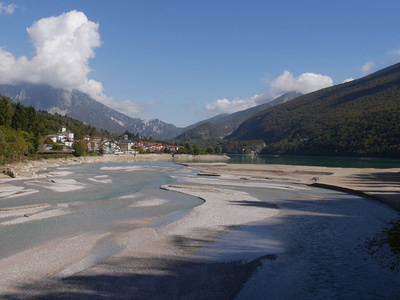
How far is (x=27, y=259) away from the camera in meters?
13.3

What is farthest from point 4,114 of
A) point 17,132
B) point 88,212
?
point 88,212

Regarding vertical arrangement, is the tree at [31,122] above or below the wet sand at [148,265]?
above

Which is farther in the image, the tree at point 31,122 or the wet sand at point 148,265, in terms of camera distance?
the tree at point 31,122

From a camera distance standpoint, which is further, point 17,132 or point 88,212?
point 17,132

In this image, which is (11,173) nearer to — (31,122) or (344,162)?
(31,122)

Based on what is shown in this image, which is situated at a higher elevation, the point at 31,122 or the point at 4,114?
the point at 4,114

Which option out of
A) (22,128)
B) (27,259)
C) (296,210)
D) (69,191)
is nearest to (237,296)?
(27,259)

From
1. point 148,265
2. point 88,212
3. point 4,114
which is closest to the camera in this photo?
point 148,265

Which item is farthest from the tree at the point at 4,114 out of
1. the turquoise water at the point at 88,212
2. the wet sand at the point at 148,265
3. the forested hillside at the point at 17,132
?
the wet sand at the point at 148,265

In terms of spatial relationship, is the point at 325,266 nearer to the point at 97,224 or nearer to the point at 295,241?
the point at 295,241

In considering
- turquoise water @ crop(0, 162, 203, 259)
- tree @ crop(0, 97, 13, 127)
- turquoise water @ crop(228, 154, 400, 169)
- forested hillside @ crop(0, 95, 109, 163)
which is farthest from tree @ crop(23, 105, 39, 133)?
turquoise water @ crop(228, 154, 400, 169)

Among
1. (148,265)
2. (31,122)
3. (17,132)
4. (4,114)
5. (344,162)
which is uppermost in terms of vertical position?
(4,114)

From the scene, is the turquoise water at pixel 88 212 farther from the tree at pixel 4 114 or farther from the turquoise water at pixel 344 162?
the turquoise water at pixel 344 162

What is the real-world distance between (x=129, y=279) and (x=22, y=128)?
90.4 m
